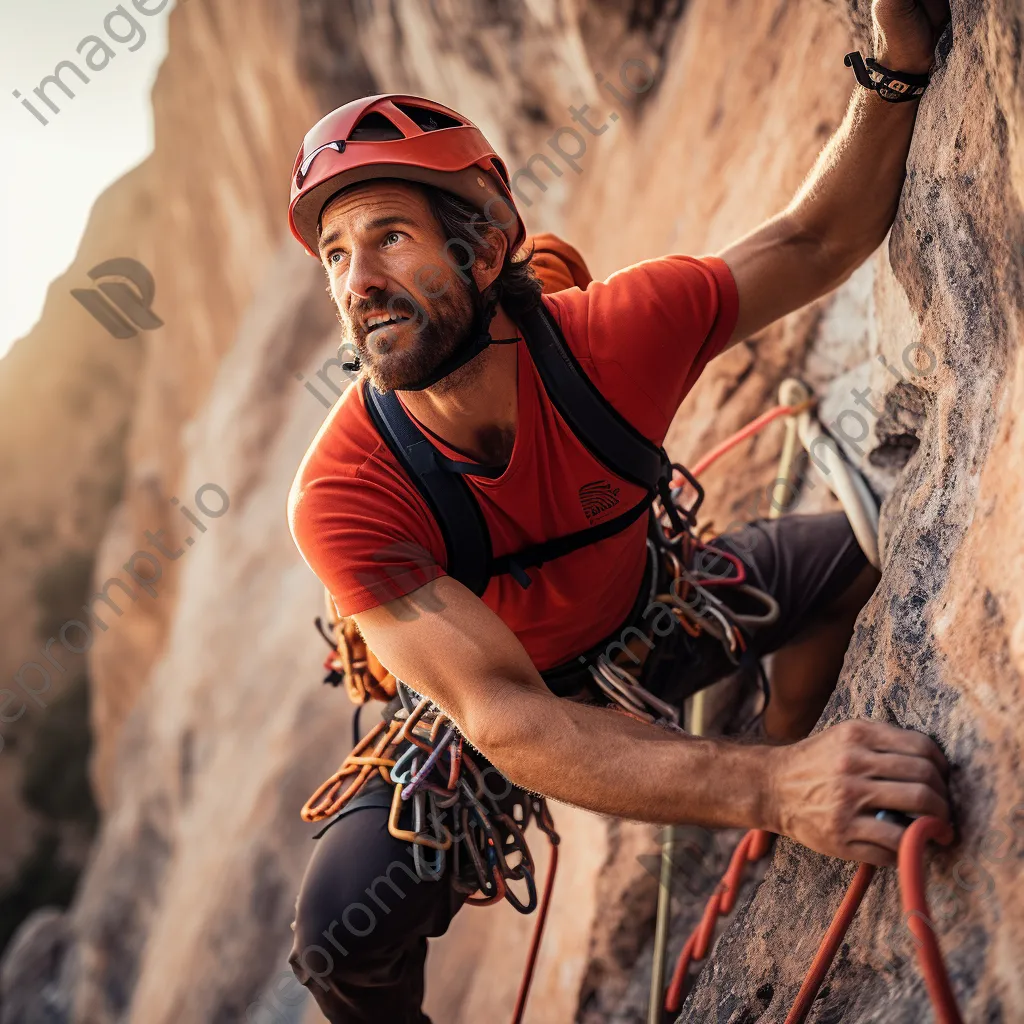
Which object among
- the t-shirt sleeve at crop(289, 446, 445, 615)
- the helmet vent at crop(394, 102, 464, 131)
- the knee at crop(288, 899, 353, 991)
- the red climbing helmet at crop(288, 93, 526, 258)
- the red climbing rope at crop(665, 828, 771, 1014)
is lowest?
the knee at crop(288, 899, 353, 991)

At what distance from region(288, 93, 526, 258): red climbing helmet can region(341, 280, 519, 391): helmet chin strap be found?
20 centimetres

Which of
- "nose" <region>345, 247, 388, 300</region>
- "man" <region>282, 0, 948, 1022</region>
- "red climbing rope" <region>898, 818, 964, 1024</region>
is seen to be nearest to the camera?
"red climbing rope" <region>898, 818, 964, 1024</region>

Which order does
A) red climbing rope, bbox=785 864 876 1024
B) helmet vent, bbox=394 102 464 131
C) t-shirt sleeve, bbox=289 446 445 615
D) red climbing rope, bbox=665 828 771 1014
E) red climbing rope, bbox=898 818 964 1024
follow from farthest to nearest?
red climbing rope, bbox=665 828 771 1014 < helmet vent, bbox=394 102 464 131 < t-shirt sleeve, bbox=289 446 445 615 < red climbing rope, bbox=785 864 876 1024 < red climbing rope, bbox=898 818 964 1024

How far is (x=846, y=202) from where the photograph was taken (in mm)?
1921

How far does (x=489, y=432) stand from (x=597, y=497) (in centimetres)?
28

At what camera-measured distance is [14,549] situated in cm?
1650

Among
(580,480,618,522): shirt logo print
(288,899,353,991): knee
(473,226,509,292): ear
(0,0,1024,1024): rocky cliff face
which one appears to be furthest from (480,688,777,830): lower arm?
(473,226,509,292): ear

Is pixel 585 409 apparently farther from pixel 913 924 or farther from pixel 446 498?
pixel 913 924

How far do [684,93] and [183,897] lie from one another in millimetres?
5806

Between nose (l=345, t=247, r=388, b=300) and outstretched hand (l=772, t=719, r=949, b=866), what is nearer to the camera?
outstretched hand (l=772, t=719, r=949, b=866)

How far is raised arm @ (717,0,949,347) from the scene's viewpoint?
1.64m

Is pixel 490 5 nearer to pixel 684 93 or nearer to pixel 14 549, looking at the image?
pixel 684 93

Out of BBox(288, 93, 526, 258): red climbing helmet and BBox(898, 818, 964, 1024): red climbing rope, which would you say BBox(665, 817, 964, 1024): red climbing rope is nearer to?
BBox(898, 818, 964, 1024): red climbing rope

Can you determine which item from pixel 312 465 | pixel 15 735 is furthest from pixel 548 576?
pixel 15 735
